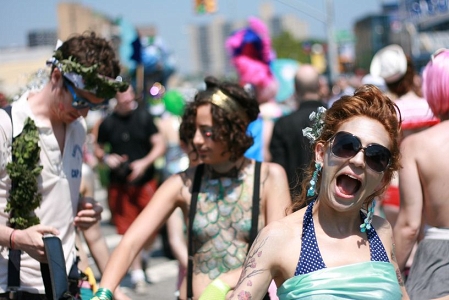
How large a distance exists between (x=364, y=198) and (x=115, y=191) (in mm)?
6288

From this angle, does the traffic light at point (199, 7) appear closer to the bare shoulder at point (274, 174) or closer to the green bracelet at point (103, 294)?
the bare shoulder at point (274, 174)

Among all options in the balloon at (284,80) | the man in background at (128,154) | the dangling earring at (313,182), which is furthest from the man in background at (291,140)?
the balloon at (284,80)

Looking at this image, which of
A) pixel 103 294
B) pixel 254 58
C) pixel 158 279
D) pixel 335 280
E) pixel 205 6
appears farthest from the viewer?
pixel 205 6

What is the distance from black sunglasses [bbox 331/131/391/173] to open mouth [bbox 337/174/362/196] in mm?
74

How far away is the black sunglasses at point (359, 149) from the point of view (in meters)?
2.83

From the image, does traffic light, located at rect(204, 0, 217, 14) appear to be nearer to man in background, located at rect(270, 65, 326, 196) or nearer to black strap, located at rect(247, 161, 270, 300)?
man in background, located at rect(270, 65, 326, 196)

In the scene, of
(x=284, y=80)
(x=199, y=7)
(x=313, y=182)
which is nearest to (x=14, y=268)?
(x=313, y=182)

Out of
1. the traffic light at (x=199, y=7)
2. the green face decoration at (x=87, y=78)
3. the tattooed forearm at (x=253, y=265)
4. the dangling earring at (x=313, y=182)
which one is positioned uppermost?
the traffic light at (x=199, y=7)

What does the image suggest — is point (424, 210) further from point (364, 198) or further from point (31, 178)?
point (31, 178)

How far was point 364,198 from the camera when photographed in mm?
2867

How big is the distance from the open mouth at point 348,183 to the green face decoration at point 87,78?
5.35ft

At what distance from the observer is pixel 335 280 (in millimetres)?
2721

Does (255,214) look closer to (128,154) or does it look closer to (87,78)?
(87,78)

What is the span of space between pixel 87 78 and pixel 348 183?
167cm
